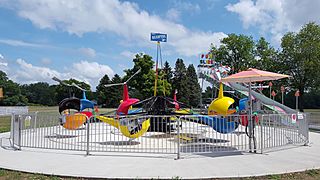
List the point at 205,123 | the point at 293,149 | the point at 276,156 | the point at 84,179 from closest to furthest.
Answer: the point at 84,179 → the point at 276,156 → the point at 293,149 → the point at 205,123

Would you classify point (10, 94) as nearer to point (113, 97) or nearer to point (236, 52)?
point (113, 97)

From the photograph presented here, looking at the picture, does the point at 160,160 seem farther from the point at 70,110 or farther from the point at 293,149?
the point at 70,110

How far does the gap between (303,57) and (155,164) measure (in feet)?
125

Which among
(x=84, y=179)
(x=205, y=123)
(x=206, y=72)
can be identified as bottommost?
(x=84, y=179)

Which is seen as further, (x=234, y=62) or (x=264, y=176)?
(x=234, y=62)

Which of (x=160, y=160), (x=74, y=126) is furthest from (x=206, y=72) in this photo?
(x=160, y=160)

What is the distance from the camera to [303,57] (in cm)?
4050

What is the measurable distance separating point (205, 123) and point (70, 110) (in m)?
10.9

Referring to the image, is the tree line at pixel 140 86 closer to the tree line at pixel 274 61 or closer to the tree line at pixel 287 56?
the tree line at pixel 274 61

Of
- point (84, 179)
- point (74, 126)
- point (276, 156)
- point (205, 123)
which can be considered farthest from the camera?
point (74, 126)

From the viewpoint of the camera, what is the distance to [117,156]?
945 cm

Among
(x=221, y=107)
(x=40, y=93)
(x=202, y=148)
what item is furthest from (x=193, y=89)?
(x=40, y=93)

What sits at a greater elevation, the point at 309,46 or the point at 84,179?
the point at 309,46

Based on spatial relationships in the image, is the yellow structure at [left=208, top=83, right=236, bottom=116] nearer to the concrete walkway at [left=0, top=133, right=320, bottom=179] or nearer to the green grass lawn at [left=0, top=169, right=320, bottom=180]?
the concrete walkway at [left=0, top=133, right=320, bottom=179]
